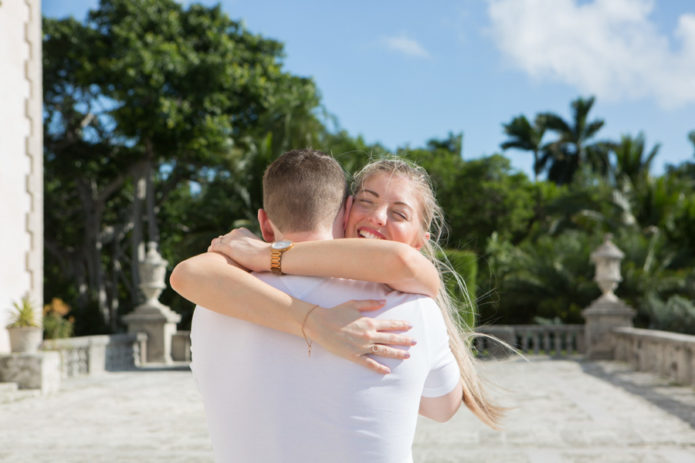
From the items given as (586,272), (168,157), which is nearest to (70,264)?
(168,157)

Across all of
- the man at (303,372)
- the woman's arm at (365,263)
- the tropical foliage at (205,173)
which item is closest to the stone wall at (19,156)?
the tropical foliage at (205,173)

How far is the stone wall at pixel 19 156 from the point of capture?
1091 cm

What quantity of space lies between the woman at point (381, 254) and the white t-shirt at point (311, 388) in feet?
0.14

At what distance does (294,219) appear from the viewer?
1669 mm

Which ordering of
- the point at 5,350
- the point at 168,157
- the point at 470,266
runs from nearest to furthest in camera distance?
the point at 5,350 < the point at 470,266 < the point at 168,157

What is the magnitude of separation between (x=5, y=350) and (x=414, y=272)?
35.2ft

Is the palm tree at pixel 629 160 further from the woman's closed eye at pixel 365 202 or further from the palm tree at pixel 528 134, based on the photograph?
the woman's closed eye at pixel 365 202

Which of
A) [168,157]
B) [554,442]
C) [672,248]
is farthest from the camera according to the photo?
[168,157]

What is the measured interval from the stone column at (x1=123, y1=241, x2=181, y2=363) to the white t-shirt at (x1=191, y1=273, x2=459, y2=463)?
1481 centimetres

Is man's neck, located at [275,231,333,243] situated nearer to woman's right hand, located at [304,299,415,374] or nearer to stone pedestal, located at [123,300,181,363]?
woman's right hand, located at [304,299,415,374]

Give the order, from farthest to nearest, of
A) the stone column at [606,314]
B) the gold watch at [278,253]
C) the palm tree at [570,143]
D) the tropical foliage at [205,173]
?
the palm tree at [570,143], the tropical foliage at [205,173], the stone column at [606,314], the gold watch at [278,253]

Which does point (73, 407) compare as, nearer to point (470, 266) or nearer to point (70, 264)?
point (470, 266)

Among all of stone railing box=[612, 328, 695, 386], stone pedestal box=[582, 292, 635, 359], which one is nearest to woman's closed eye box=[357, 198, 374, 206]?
stone railing box=[612, 328, 695, 386]

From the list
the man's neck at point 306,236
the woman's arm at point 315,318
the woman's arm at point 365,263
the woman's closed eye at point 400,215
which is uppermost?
the woman's closed eye at point 400,215
